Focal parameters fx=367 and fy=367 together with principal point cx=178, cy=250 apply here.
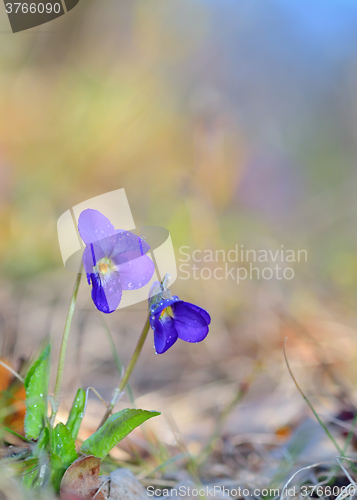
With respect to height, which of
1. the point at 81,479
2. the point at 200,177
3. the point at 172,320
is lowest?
the point at 81,479

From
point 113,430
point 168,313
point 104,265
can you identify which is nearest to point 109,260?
point 104,265

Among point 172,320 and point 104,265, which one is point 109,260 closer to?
point 104,265

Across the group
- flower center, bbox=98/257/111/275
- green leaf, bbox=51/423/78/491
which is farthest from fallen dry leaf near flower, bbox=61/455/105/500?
flower center, bbox=98/257/111/275

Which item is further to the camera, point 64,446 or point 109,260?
point 109,260

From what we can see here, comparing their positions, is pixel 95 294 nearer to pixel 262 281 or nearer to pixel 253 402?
pixel 253 402

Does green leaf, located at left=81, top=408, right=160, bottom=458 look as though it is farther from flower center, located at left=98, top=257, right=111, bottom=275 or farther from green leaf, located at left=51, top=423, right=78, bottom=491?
flower center, located at left=98, top=257, right=111, bottom=275

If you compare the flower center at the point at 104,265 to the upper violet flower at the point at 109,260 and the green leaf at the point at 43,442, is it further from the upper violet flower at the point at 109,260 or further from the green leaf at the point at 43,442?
the green leaf at the point at 43,442
